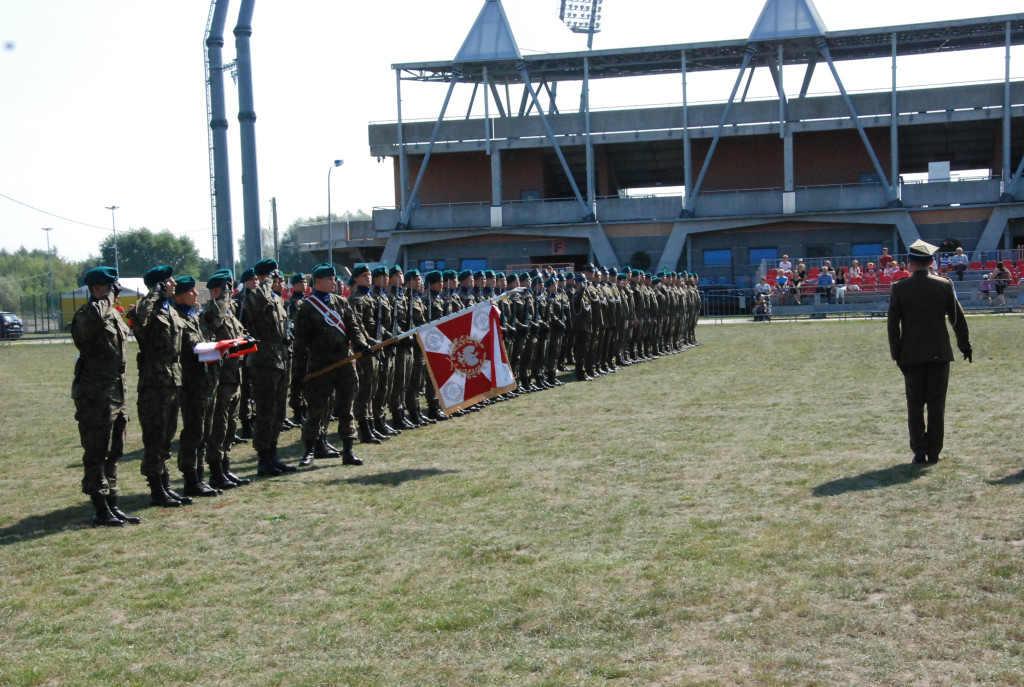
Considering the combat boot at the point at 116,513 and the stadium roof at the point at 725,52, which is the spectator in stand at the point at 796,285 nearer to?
the stadium roof at the point at 725,52

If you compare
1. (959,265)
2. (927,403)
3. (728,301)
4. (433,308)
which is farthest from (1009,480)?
(728,301)

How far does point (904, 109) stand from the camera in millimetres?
44500

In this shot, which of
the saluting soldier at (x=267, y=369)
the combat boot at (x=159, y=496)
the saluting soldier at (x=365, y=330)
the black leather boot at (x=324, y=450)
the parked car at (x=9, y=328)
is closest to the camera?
the combat boot at (x=159, y=496)

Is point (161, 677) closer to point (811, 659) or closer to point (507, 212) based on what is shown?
point (811, 659)

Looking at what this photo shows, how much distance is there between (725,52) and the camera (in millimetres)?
45188

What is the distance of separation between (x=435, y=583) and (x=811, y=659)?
7.39 ft

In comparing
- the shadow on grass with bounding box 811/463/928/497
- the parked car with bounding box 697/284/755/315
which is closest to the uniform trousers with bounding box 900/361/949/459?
the shadow on grass with bounding box 811/463/928/497

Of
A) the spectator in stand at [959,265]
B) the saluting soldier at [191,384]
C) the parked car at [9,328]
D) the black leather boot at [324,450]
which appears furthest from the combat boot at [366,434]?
the parked car at [9,328]

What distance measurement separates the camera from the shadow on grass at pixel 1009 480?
7.76m

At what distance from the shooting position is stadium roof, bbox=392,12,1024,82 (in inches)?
1674

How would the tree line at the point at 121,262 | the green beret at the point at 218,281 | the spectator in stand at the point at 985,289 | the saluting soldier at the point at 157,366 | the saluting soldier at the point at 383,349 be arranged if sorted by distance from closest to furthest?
the saluting soldier at the point at 157,366 < the green beret at the point at 218,281 < the saluting soldier at the point at 383,349 < the spectator in stand at the point at 985,289 < the tree line at the point at 121,262

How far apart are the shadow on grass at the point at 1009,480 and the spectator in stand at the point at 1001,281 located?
29200mm

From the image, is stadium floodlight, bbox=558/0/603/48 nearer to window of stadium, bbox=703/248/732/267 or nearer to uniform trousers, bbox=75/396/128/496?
window of stadium, bbox=703/248/732/267

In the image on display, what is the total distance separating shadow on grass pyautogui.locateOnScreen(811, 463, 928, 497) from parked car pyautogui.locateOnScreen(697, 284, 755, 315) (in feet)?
105
